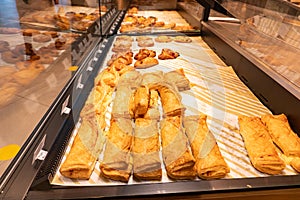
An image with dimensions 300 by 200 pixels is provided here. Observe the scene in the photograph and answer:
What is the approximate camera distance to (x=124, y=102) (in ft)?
4.53

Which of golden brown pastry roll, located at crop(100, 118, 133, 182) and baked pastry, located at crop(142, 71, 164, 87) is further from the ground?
baked pastry, located at crop(142, 71, 164, 87)

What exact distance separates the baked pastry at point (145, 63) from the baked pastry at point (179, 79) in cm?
25

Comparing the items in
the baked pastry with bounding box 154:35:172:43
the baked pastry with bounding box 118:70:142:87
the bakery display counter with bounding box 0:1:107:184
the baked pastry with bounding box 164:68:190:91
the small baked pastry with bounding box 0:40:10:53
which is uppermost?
the small baked pastry with bounding box 0:40:10:53

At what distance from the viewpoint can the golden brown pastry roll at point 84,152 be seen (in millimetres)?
906

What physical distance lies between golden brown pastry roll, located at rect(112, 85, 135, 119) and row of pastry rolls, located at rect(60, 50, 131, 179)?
0.20ft

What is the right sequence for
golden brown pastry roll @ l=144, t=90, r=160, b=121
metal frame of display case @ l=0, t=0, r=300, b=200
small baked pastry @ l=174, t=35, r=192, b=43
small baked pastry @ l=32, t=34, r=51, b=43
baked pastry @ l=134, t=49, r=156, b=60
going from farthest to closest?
1. small baked pastry @ l=174, t=35, r=192, b=43
2. baked pastry @ l=134, t=49, r=156, b=60
3. small baked pastry @ l=32, t=34, r=51, b=43
4. golden brown pastry roll @ l=144, t=90, r=160, b=121
5. metal frame of display case @ l=0, t=0, r=300, b=200

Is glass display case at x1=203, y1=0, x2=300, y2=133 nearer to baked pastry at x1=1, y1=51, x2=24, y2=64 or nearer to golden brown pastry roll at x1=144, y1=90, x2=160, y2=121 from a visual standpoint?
golden brown pastry roll at x1=144, y1=90, x2=160, y2=121

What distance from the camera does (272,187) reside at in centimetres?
89

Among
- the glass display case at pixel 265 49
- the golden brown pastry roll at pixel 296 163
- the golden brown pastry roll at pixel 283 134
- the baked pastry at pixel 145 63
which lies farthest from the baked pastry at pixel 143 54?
the golden brown pastry roll at pixel 296 163

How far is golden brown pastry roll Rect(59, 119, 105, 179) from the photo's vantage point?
91 centimetres

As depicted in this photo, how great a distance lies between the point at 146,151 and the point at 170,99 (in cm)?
48

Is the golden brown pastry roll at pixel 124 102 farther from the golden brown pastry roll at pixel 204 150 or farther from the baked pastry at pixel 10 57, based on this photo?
the baked pastry at pixel 10 57

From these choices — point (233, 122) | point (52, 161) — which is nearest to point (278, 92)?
point (233, 122)

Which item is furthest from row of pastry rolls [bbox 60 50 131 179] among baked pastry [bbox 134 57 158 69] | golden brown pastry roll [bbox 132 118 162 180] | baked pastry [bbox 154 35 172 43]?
baked pastry [bbox 154 35 172 43]
